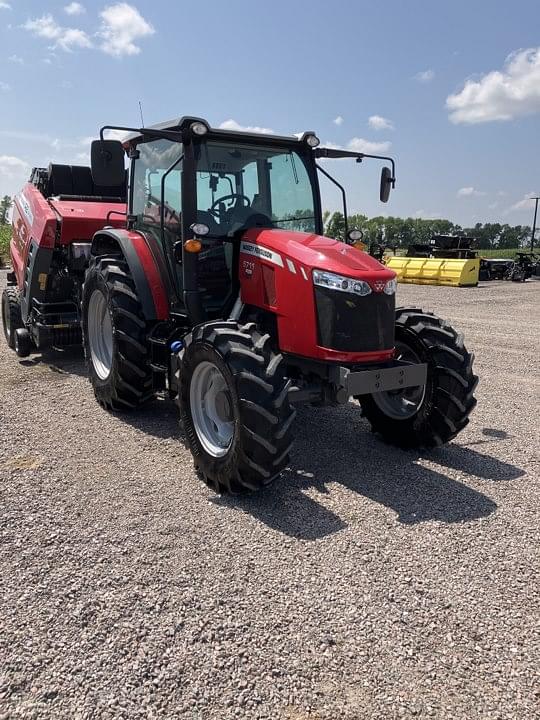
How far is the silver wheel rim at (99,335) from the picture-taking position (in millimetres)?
6109

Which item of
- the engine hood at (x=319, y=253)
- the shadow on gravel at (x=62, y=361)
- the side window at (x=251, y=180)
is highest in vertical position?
the side window at (x=251, y=180)

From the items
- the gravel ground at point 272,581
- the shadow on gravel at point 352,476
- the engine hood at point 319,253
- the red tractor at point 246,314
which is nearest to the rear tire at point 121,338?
the red tractor at point 246,314

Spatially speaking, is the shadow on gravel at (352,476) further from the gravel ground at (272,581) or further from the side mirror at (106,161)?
the side mirror at (106,161)

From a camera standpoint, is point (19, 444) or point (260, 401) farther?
point (19, 444)

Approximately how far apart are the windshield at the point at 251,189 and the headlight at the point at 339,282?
3.49 feet

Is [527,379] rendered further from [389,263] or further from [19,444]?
[389,263]

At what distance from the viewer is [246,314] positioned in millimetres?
4750

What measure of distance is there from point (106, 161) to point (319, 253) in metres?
1.85

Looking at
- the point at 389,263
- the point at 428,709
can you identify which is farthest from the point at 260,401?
the point at 389,263

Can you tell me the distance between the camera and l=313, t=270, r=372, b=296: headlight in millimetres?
4023

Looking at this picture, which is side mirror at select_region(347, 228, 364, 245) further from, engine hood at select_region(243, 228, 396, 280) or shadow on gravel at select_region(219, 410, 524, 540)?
shadow on gravel at select_region(219, 410, 524, 540)

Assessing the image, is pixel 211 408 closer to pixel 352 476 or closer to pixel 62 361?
pixel 352 476

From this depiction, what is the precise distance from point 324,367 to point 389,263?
808 inches

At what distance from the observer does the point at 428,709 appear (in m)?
2.27
